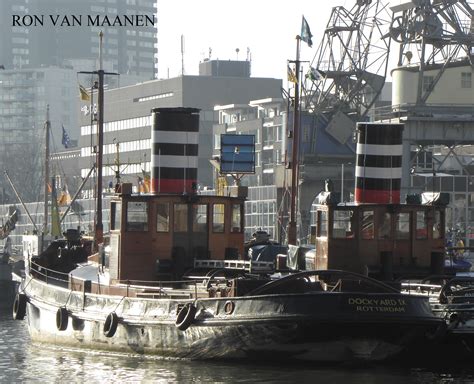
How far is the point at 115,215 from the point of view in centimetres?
3875

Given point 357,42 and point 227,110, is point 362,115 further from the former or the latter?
point 227,110

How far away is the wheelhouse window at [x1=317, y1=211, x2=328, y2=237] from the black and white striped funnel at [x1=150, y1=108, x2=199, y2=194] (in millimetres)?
3512

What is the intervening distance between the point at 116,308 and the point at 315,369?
233 inches

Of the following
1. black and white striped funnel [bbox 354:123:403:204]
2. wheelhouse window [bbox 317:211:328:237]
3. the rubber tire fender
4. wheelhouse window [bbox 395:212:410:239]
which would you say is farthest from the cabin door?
the rubber tire fender

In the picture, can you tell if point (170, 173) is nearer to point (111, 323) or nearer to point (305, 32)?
point (111, 323)

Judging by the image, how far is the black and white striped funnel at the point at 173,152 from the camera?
128 feet

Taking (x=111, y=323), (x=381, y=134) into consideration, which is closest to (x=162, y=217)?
(x=111, y=323)

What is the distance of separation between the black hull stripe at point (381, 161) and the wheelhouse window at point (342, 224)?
5.56 feet

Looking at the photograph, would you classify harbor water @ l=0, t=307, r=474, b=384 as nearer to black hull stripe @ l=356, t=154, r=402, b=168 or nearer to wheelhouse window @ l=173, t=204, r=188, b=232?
wheelhouse window @ l=173, t=204, r=188, b=232

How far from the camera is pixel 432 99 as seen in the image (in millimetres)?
87875

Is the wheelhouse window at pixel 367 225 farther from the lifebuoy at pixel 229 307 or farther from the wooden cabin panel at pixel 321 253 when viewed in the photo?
the lifebuoy at pixel 229 307

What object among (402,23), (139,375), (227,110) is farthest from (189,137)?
(227,110)

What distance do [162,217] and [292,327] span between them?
7.15 metres

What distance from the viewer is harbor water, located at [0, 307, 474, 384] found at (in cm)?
3256
